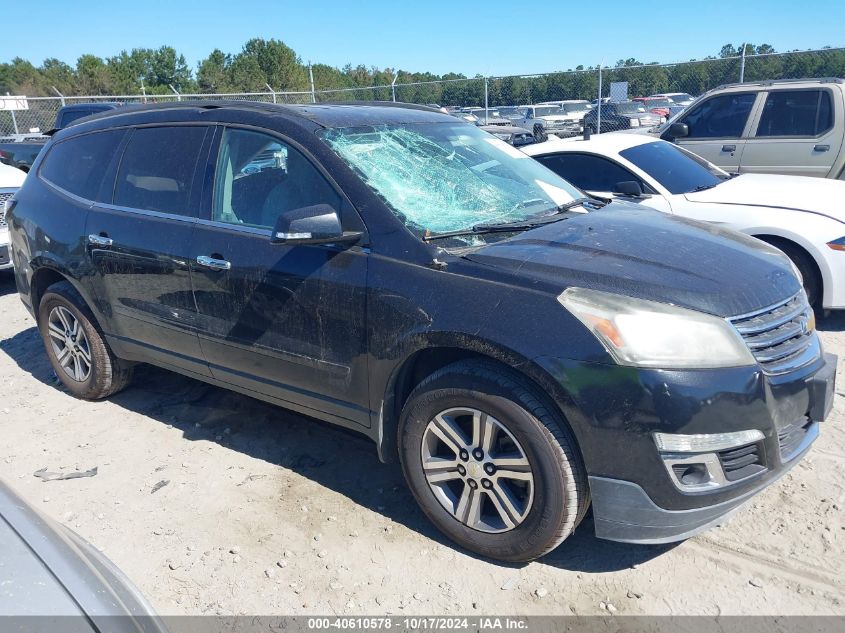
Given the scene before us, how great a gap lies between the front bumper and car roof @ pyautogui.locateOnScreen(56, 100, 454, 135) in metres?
1.78

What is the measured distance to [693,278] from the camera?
2717 mm

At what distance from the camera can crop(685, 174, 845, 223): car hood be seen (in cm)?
535

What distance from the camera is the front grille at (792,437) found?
8.61 feet

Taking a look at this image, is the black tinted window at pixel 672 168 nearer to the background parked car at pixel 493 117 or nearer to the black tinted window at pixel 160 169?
the black tinted window at pixel 160 169

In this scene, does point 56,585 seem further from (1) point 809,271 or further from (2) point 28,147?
(2) point 28,147

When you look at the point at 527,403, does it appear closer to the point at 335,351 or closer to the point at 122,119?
the point at 335,351

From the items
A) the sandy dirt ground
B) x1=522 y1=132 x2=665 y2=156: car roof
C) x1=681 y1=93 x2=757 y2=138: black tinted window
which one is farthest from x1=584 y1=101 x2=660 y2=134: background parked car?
the sandy dirt ground

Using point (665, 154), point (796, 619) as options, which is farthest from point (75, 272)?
point (665, 154)

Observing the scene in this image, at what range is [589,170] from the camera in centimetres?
613

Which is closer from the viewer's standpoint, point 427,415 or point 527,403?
point 527,403

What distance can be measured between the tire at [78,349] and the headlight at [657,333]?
324 centimetres

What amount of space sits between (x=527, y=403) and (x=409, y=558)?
927 millimetres

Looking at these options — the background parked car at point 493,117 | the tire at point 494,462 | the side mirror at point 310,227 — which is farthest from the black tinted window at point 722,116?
the background parked car at point 493,117

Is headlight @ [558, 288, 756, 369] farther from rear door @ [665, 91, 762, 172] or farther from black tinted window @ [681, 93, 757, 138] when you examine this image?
black tinted window @ [681, 93, 757, 138]
